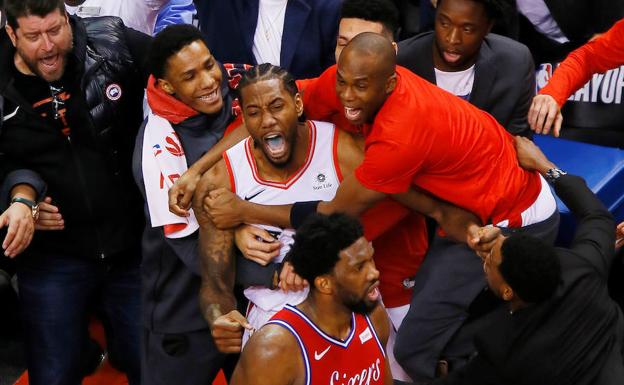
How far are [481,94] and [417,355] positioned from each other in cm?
117

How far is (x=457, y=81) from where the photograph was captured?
4.80 meters

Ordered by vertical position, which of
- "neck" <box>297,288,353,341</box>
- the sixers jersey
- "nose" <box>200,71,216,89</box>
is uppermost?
"nose" <box>200,71,216,89</box>

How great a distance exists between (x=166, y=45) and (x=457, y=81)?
1.29 m

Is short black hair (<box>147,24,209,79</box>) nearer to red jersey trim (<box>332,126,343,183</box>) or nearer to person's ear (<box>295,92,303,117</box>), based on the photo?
person's ear (<box>295,92,303,117</box>)

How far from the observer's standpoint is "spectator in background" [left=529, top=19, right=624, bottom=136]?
4.61 metres

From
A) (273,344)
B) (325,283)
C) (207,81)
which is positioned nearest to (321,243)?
(325,283)

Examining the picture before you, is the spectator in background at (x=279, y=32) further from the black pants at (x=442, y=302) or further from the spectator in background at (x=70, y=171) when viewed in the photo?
the black pants at (x=442, y=302)

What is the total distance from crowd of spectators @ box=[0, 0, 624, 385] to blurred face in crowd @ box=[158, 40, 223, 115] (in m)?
0.01

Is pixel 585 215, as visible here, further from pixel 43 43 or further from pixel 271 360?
pixel 43 43

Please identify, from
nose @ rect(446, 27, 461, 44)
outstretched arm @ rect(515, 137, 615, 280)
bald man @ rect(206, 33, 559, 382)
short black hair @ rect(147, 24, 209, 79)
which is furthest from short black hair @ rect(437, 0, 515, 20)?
short black hair @ rect(147, 24, 209, 79)

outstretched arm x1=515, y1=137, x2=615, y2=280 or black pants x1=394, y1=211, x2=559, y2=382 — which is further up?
outstretched arm x1=515, y1=137, x2=615, y2=280

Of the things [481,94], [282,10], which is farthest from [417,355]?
[282,10]

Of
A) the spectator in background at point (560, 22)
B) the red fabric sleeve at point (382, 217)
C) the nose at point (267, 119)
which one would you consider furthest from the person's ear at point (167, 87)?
the spectator in background at point (560, 22)

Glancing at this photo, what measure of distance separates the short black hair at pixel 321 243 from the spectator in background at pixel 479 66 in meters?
1.11
